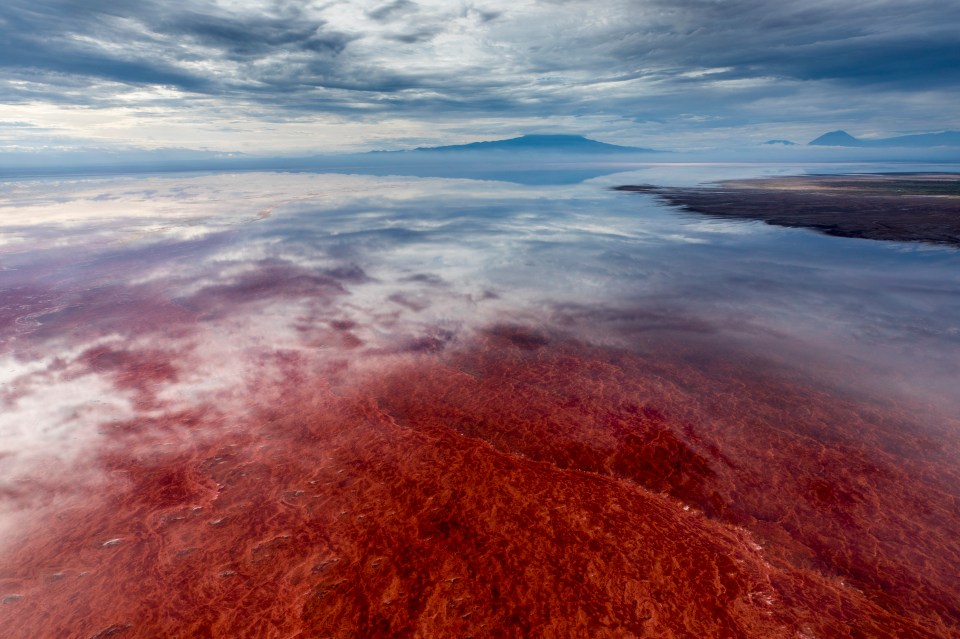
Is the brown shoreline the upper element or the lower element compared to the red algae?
upper

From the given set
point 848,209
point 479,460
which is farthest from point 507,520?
point 848,209

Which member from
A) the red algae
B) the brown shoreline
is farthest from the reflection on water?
the brown shoreline

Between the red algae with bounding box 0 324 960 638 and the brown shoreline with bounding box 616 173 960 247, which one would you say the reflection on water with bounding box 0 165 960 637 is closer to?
the red algae with bounding box 0 324 960 638

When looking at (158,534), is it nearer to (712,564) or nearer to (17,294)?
(712,564)

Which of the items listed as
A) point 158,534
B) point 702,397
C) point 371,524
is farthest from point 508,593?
point 702,397

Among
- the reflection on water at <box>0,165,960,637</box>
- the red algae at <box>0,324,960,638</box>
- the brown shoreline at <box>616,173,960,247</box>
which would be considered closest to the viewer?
the red algae at <box>0,324,960,638</box>

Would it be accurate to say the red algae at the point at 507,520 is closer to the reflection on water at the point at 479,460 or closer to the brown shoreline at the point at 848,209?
the reflection on water at the point at 479,460
